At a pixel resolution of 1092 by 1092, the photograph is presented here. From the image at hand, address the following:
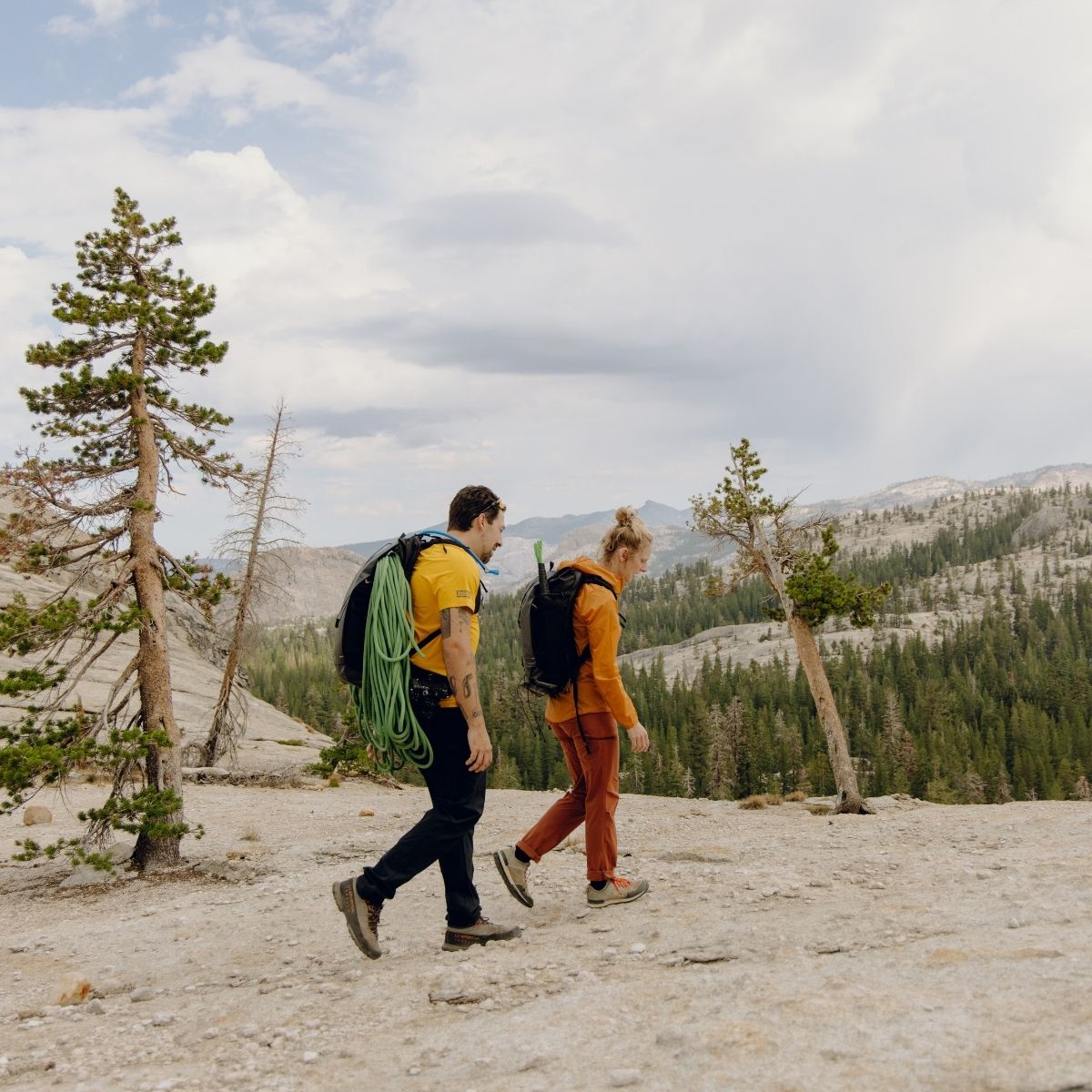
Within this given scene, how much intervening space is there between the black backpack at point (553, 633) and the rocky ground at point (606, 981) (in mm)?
1810

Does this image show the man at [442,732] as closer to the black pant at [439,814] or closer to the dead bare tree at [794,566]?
the black pant at [439,814]

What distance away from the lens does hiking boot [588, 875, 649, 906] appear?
6.86m

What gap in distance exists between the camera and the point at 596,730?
6.64 m

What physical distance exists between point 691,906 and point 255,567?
759 inches

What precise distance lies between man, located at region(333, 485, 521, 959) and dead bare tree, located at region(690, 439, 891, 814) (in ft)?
51.4

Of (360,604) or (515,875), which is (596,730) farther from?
(360,604)

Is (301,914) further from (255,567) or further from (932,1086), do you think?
(255,567)

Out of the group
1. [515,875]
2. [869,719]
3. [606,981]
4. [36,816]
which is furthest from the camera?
[869,719]

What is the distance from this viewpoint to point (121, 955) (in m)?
6.79

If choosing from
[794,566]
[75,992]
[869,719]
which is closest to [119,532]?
[75,992]

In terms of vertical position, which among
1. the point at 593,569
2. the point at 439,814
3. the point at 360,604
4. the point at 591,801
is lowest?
the point at 591,801

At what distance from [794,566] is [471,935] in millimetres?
17142

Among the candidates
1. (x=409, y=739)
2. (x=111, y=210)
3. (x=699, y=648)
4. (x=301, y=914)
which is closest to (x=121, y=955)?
(x=301, y=914)

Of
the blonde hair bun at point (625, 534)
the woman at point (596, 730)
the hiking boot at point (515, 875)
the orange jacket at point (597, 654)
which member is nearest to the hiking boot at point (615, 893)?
the woman at point (596, 730)
